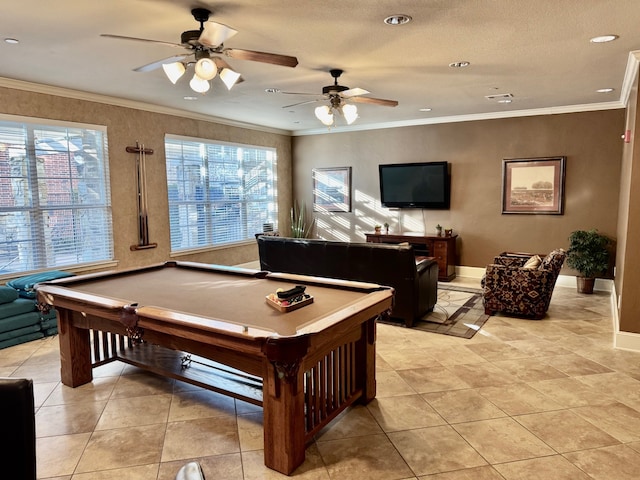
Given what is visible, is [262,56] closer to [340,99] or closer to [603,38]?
[340,99]

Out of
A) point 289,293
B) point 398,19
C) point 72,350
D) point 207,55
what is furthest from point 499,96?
point 72,350

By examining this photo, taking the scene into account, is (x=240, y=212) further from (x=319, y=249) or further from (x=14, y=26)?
(x=14, y=26)

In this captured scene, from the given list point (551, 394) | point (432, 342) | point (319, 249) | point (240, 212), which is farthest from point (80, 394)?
point (240, 212)

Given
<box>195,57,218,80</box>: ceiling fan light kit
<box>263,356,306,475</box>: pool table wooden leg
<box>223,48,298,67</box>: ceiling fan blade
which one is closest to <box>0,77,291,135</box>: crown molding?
<box>195,57,218,80</box>: ceiling fan light kit

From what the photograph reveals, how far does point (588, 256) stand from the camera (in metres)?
6.04

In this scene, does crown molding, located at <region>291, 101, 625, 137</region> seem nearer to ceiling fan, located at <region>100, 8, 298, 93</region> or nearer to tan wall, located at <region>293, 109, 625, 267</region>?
tan wall, located at <region>293, 109, 625, 267</region>

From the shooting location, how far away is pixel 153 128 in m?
6.14

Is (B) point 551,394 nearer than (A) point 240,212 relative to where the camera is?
Yes

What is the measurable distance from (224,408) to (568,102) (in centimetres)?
602

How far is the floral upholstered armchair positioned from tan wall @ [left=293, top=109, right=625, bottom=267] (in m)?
1.89

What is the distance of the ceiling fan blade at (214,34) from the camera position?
258 centimetres

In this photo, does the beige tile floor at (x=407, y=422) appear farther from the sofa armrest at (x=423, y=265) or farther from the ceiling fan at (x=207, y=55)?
the ceiling fan at (x=207, y=55)

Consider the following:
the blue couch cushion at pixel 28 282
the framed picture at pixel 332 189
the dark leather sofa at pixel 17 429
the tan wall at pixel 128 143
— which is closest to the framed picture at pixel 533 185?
the framed picture at pixel 332 189

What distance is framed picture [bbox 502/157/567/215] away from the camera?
6.52m
